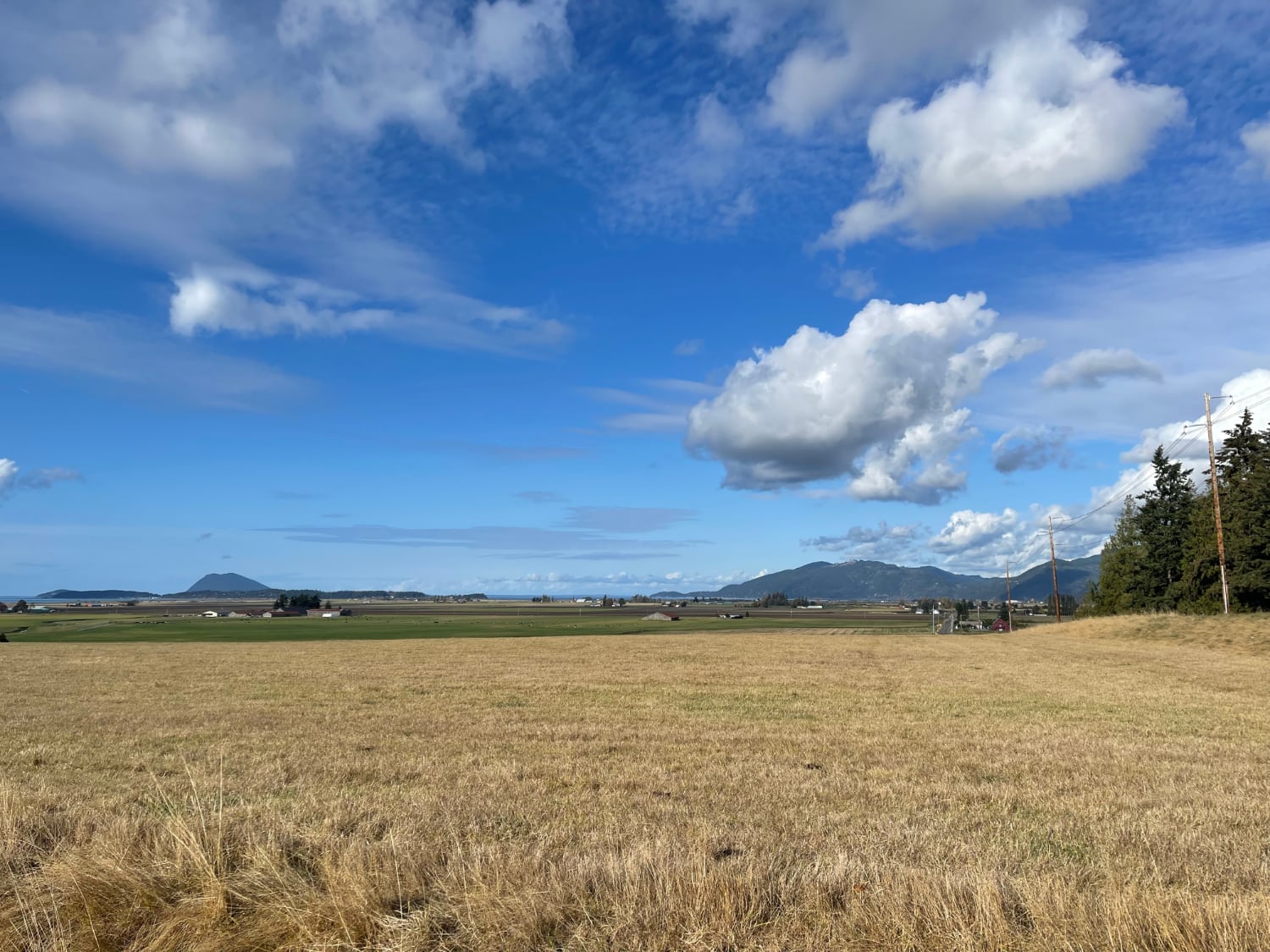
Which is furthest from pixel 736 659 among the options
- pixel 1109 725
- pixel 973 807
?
pixel 973 807

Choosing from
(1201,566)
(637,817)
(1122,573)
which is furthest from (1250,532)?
Answer: (637,817)

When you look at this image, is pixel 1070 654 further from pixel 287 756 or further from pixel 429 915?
pixel 429 915

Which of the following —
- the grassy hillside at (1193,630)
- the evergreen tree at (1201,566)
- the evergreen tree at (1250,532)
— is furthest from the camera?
the evergreen tree at (1201,566)

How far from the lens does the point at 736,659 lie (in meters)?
45.6

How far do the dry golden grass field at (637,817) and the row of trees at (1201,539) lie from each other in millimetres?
51291

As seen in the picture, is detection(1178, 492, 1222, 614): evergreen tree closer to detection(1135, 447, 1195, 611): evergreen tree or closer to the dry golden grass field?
detection(1135, 447, 1195, 611): evergreen tree

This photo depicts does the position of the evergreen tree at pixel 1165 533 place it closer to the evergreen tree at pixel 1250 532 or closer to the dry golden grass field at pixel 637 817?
the evergreen tree at pixel 1250 532

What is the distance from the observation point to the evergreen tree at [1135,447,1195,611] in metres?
91.2

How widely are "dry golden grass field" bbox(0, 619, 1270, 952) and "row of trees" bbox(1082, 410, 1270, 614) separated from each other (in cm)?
5129

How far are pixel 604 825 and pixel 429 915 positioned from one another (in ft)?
14.5

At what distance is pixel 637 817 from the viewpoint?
999cm

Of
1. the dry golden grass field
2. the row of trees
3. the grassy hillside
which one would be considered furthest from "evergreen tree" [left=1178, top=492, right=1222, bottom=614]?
the dry golden grass field

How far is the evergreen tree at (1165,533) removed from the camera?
9119 centimetres

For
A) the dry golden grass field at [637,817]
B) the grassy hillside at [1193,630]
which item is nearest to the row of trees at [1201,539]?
the grassy hillside at [1193,630]
